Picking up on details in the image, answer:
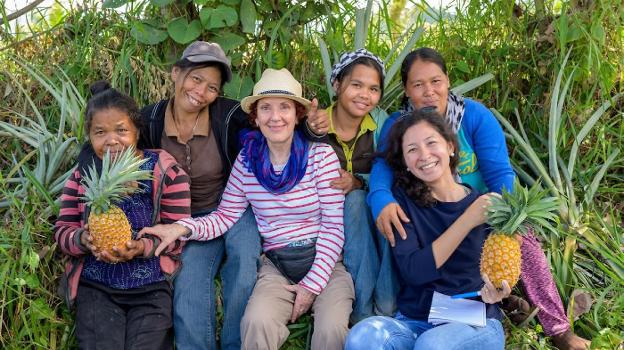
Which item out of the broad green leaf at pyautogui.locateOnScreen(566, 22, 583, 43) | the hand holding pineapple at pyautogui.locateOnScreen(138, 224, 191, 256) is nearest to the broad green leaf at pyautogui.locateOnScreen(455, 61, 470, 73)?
the broad green leaf at pyautogui.locateOnScreen(566, 22, 583, 43)

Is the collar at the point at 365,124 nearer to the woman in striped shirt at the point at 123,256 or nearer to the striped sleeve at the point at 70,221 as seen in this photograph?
the woman in striped shirt at the point at 123,256

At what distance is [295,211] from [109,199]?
37.5 inches

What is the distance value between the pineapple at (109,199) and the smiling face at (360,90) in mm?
1233

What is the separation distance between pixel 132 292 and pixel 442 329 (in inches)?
59.1

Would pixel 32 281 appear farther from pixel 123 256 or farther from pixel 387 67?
pixel 387 67

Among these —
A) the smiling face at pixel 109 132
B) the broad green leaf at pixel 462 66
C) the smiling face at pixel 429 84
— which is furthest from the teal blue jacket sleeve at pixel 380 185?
the broad green leaf at pixel 462 66

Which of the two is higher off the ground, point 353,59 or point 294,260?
point 353,59

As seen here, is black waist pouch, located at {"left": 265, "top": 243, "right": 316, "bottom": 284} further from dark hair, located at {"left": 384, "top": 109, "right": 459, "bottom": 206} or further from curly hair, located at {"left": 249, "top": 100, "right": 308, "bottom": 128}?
curly hair, located at {"left": 249, "top": 100, "right": 308, "bottom": 128}

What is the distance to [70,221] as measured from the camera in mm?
3455

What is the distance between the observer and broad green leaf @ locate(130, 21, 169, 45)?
15.2 feet

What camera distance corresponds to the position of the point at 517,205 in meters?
2.82

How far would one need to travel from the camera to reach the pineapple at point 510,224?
280cm

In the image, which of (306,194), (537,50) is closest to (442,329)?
(306,194)

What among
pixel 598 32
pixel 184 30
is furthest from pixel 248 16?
pixel 598 32
